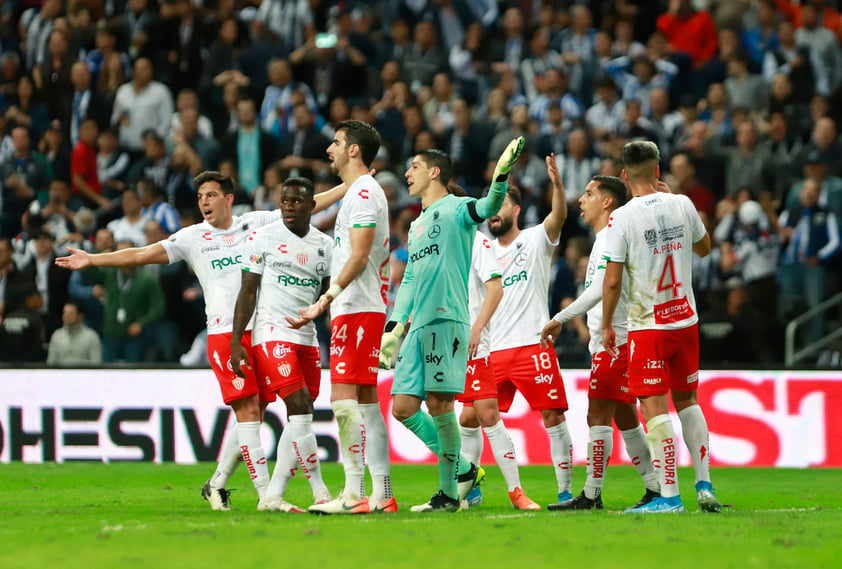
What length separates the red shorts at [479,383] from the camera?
395 inches

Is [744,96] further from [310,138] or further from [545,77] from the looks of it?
[310,138]

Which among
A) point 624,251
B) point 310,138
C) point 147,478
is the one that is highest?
point 310,138

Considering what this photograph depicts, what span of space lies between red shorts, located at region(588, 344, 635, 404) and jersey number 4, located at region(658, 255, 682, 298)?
2.43 ft

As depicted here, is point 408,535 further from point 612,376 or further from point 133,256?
point 133,256

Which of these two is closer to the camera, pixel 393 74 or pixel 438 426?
pixel 438 426

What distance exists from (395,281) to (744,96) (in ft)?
21.6

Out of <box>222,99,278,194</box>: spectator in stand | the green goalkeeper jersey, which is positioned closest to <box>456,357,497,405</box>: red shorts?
the green goalkeeper jersey

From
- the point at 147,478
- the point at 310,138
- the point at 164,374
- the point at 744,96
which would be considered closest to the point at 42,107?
the point at 310,138

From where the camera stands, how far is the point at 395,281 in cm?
1698

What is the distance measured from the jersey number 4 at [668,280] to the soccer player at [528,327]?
1.18 meters

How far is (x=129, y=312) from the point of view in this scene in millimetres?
17500

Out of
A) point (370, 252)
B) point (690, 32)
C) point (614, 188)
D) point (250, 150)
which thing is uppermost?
point (690, 32)

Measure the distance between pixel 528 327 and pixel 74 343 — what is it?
8.91m

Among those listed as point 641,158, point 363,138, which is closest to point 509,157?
point 641,158
